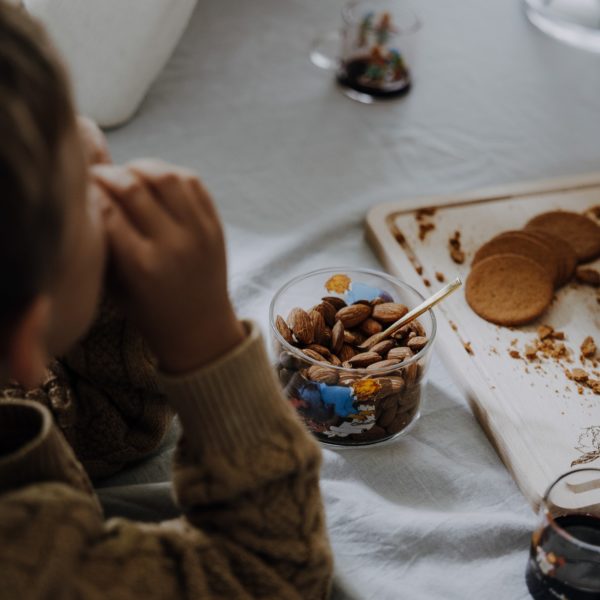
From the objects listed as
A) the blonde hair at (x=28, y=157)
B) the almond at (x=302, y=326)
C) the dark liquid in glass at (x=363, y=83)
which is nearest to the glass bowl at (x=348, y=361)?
the almond at (x=302, y=326)

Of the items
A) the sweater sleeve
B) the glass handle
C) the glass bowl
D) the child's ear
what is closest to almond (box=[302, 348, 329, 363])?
the glass bowl

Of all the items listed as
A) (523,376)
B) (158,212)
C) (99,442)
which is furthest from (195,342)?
(523,376)

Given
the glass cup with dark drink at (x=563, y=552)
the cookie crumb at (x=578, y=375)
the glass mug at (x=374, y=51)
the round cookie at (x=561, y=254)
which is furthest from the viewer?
the glass mug at (x=374, y=51)

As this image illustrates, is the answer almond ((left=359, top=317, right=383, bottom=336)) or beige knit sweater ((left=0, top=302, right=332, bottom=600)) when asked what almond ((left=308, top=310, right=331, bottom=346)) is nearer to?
almond ((left=359, top=317, right=383, bottom=336))

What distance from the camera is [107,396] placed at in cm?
70

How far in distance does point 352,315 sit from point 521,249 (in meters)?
0.25

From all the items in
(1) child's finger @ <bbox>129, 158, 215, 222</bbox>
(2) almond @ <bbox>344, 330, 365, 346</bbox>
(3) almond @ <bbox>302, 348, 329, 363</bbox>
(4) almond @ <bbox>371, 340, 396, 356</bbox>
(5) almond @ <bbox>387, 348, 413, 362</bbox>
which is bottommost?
(2) almond @ <bbox>344, 330, 365, 346</bbox>

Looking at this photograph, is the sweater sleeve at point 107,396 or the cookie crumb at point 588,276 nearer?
the sweater sleeve at point 107,396

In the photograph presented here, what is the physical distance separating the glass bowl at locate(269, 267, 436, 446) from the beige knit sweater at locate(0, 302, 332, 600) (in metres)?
0.16

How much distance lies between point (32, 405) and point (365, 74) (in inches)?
32.2

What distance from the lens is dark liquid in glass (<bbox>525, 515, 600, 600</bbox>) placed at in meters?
0.60

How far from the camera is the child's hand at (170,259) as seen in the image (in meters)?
0.51

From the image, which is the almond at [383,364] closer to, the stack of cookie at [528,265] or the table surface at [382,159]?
the table surface at [382,159]

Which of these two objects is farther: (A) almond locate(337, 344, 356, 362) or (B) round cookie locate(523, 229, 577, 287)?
(B) round cookie locate(523, 229, 577, 287)
